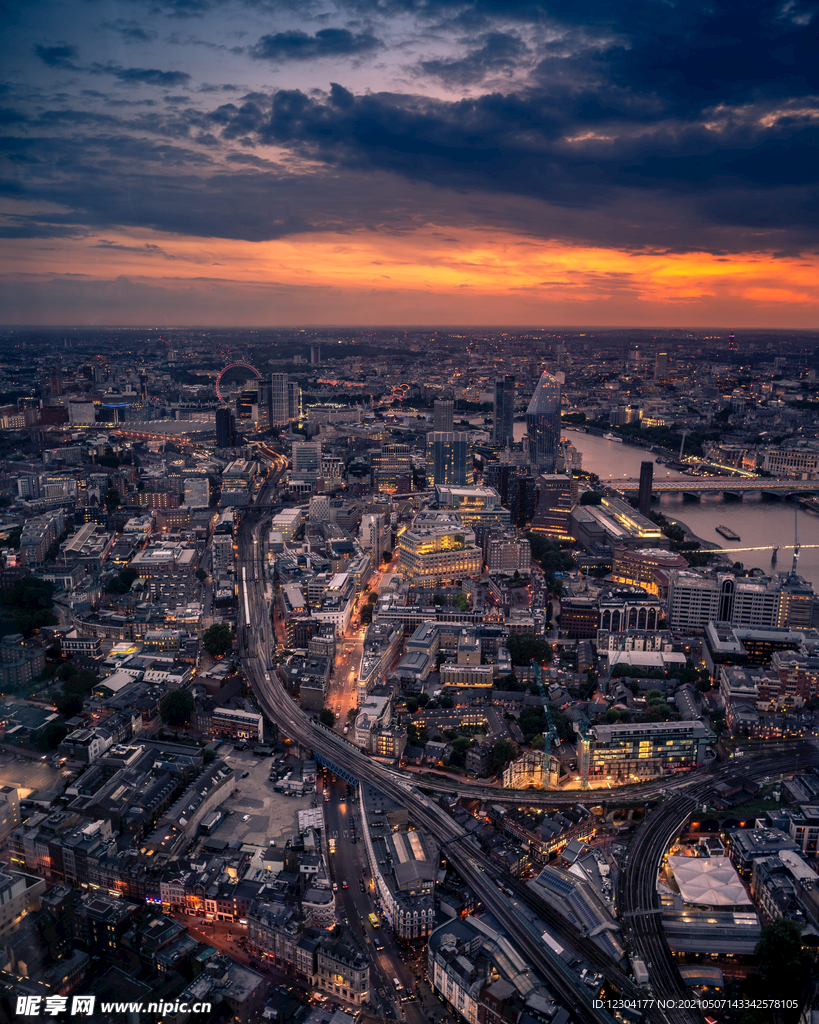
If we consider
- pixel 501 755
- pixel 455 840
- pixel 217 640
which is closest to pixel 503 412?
pixel 217 640

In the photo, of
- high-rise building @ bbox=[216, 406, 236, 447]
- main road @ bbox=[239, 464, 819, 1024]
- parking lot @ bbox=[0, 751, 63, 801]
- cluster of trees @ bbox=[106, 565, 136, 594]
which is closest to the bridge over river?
high-rise building @ bbox=[216, 406, 236, 447]

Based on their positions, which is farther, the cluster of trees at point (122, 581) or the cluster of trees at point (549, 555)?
the cluster of trees at point (549, 555)

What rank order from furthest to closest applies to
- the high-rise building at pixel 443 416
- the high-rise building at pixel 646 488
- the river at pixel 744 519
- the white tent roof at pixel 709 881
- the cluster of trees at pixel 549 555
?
the high-rise building at pixel 443 416, the high-rise building at pixel 646 488, the river at pixel 744 519, the cluster of trees at pixel 549 555, the white tent roof at pixel 709 881

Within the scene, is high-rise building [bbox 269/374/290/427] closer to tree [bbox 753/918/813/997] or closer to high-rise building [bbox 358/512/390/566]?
high-rise building [bbox 358/512/390/566]

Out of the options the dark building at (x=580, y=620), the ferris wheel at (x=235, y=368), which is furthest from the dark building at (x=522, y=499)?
the ferris wheel at (x=235, y=368)

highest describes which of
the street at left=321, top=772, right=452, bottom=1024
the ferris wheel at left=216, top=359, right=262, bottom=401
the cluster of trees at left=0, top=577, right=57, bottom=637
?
the ferris wheel at left=216, top=359, right=262, bottom=401

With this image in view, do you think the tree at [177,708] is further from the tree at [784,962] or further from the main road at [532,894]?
the tree at [784,962]

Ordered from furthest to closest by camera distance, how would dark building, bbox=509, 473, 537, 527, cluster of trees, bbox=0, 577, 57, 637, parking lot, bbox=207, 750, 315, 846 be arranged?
dark building, bbox=509, 473, 537, 527
cluster of trees, bbox=0, 577, 57, 637
parking lot, bbox=207, 750, 315, 846
